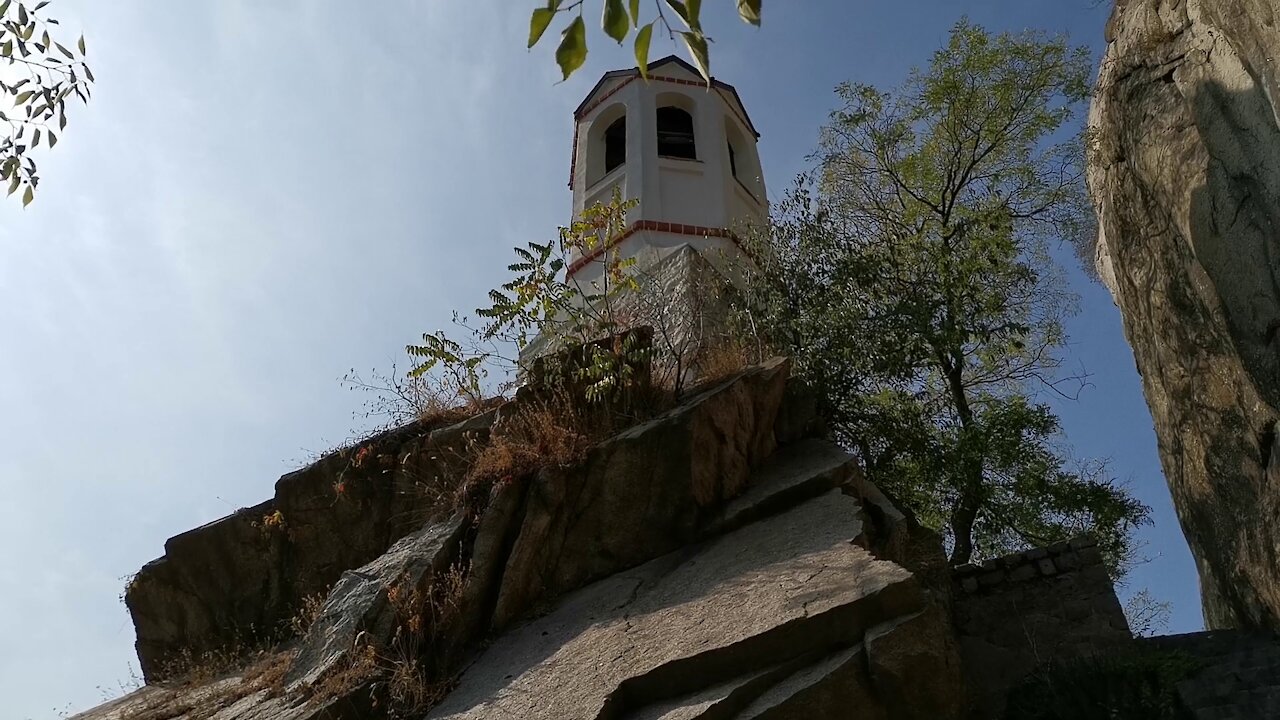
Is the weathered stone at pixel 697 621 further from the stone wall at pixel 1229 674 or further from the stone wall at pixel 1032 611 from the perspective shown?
the stone wall at pixel 1229 674

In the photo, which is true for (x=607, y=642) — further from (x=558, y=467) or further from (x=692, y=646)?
(x=558, y=467)

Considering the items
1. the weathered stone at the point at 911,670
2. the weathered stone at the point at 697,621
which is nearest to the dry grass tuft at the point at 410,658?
the weathered stone at the point at 697,621

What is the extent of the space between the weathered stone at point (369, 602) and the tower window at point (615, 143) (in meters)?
10.4

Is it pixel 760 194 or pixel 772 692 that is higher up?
pixel 760 194

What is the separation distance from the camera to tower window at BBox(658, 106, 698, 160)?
15.5 metres

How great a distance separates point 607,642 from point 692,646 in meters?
0.66

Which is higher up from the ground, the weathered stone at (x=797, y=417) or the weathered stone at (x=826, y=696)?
the weathered stone at (x=797, y=417)

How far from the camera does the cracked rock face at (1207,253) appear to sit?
6250mm

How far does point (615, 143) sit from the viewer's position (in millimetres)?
16703

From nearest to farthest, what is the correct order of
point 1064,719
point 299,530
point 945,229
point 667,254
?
1. point 1064,719
2. point 299,530
3. point 667,254
4. point 945,229

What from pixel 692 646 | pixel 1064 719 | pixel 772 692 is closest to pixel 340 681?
pixel 692 646

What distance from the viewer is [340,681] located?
18.7 feet

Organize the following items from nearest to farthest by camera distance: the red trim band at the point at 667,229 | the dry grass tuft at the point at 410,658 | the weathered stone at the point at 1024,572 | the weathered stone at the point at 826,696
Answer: the weathered stone at the point at 826,696 → the dry grass tuft at the point at 410,658 → the weathered stone at the point at 1024,572 → the red trim band at the point at 667,229

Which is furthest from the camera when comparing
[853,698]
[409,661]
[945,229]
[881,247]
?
[945,229]
